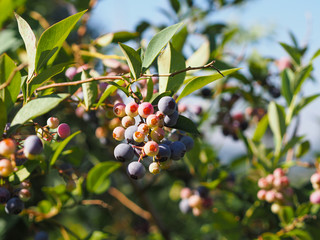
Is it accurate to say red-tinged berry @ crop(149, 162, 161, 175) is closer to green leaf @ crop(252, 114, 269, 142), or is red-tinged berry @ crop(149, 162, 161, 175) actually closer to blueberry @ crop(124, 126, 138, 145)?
blueberry @ crop(124, 126, 138, 145)

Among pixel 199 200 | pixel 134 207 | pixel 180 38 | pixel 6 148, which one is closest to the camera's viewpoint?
pixel 6 148

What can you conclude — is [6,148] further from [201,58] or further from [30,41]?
[201,58]

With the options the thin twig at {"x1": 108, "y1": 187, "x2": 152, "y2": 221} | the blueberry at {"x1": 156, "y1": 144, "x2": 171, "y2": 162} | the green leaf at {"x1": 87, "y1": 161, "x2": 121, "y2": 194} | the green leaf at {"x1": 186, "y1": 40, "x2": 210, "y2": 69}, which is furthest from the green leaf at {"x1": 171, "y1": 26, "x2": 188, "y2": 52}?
the thin twig at {"x1": 108, "y1": 187, "x2": 152, "y2": 221}

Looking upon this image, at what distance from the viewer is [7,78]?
55cm

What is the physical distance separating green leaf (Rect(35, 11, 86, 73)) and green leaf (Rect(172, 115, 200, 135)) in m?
0.26

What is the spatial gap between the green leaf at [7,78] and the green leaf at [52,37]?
54mm

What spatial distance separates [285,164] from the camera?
3.59ft

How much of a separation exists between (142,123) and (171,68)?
0.44 ft

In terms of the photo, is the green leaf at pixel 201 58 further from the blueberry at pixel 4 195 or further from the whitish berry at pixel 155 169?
the blueberry at pixel 4 195

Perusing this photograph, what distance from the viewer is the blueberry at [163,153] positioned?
1.85 ft

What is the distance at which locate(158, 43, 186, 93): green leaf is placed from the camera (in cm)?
64

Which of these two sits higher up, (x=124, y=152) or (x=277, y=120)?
(x=124, y=152)

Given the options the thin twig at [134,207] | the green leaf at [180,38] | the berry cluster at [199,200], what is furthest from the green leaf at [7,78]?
the thin twig at [134,207]

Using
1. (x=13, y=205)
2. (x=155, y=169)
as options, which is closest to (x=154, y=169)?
(x=155, y=169)
